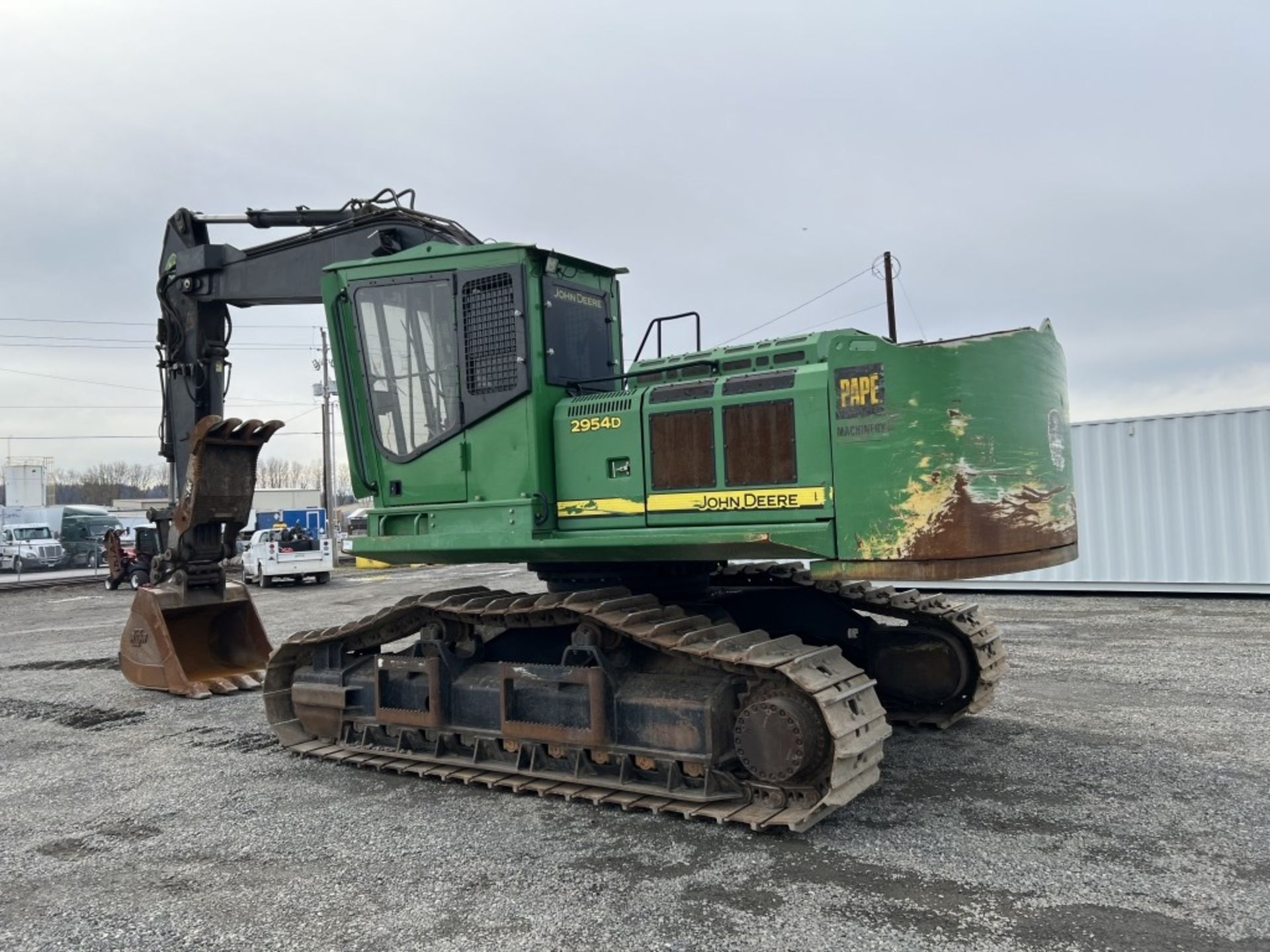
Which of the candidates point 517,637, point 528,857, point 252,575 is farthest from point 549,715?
point 252,575

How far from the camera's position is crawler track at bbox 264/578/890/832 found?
5312mm

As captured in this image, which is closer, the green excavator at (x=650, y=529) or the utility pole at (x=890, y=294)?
the green excavator at (x=650, y=529)

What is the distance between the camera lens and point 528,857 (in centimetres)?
511

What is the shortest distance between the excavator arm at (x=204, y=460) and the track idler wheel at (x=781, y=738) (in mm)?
6162

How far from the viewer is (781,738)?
534 centimetres

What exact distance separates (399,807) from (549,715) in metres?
1.09

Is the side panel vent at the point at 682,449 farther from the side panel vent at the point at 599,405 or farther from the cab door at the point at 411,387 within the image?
the cab door at the point at 411,387

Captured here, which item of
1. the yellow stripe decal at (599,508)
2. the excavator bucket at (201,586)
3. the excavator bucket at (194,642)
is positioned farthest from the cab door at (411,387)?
the excavator bucket at (194,642)

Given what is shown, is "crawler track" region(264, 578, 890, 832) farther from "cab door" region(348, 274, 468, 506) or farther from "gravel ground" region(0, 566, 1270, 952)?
"cab door" region(348, 274, 468, 506)

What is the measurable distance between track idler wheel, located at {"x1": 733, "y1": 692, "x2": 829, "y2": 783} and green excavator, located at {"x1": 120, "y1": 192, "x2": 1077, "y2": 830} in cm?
2

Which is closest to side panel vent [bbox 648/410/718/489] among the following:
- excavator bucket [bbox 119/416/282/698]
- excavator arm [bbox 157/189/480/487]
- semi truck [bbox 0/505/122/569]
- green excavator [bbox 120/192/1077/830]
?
green excavator [bbox 120/192/1077/830]

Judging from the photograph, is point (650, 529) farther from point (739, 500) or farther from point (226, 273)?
point (226, 273)

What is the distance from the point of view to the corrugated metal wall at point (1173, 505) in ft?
52.6

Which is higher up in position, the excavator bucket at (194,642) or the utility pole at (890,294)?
the utility pole at (890,294)
